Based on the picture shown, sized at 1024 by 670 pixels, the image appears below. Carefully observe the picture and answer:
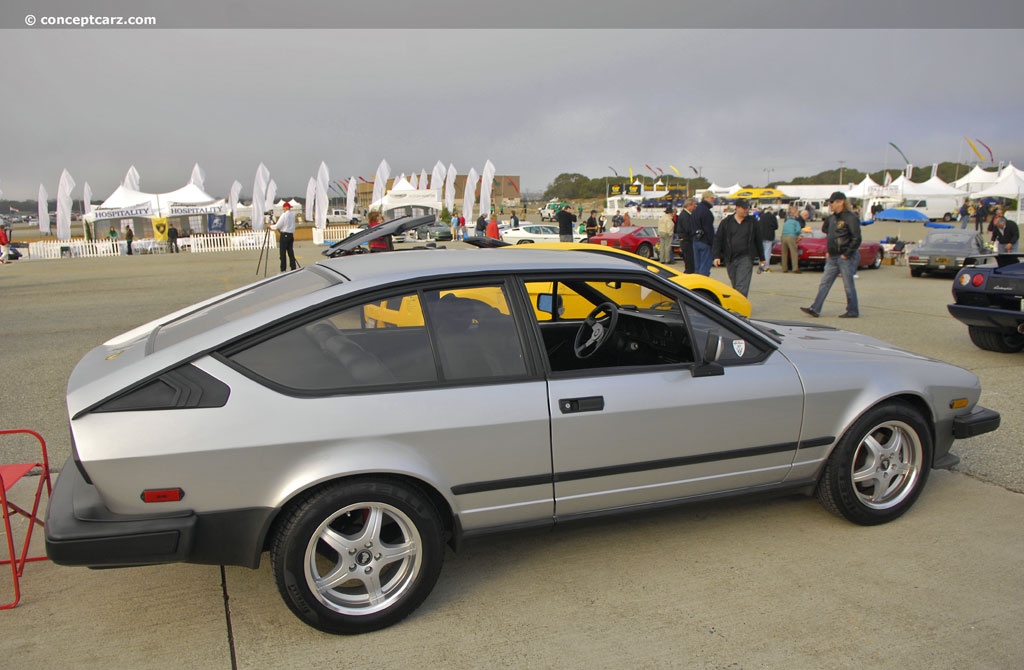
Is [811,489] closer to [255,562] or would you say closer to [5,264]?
[255,562]

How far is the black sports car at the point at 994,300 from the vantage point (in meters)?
6.84

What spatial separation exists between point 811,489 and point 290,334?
270 centimetres

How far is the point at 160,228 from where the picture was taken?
34.6 m

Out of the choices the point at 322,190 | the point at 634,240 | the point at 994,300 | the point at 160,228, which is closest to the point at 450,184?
the point at 322,190

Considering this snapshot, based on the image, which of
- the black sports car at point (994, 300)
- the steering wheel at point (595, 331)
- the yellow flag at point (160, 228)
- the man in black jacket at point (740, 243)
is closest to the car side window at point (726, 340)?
the steering wheel at point (595, 331)

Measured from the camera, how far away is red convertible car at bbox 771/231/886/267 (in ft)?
58.7

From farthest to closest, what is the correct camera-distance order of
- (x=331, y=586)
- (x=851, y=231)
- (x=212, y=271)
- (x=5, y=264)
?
1. (x=5, y=264)
2. (x=212, y=271)
3. (x=851, y=231)
4. (x=331, y=586)

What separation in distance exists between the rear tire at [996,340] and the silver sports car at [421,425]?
474 centimetres

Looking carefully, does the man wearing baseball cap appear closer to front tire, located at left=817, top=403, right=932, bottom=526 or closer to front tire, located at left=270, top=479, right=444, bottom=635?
front tire, located at left=817, top=403, right=932, bottom=526

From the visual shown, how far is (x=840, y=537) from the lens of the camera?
3.49 meters

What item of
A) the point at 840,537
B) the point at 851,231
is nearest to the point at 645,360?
the point at 840,537

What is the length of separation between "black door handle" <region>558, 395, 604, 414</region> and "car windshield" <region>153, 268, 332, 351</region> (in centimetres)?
116

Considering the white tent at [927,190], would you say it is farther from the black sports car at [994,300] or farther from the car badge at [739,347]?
the car badge at [739,347]

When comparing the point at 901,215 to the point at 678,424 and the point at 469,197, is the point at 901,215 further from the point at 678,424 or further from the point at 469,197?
the point at 678,424
